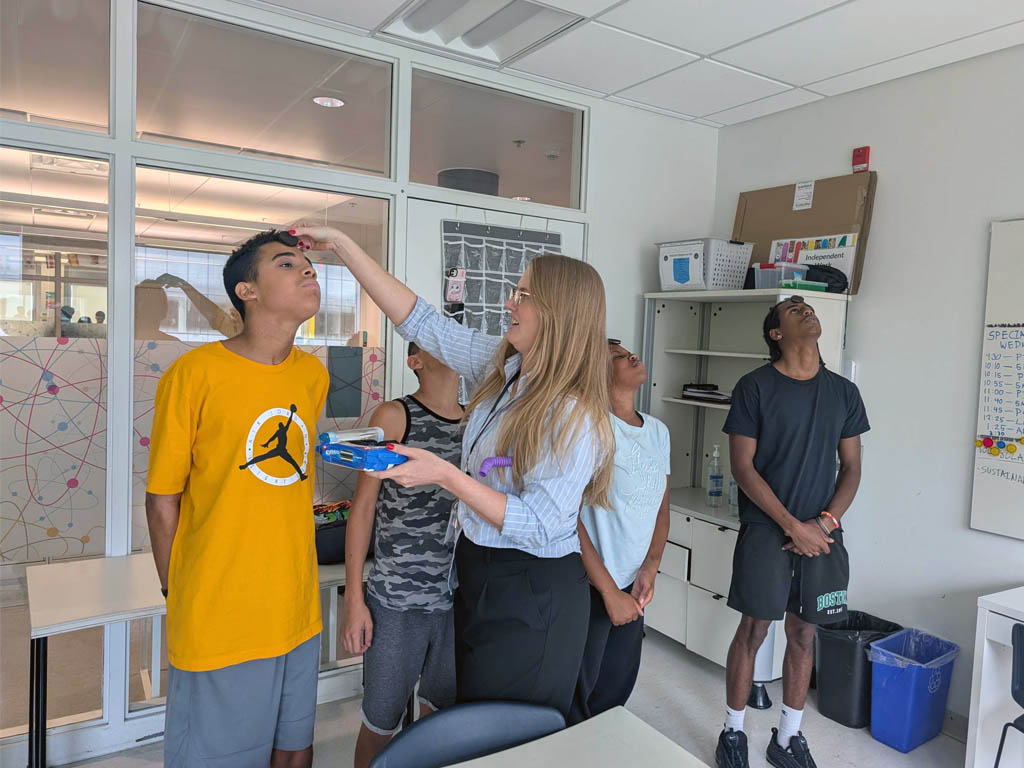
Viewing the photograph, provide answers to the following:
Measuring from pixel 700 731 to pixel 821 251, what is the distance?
2.34 m

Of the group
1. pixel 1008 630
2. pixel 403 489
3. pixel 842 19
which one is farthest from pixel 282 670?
pixel 842 19

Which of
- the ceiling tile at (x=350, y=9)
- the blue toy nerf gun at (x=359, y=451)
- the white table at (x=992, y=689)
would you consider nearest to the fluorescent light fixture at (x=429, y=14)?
the ceiling tile at (x=350, y=9)

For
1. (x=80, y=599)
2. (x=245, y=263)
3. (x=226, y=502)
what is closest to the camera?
(x=226, y=502)

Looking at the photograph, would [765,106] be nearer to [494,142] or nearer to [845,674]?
[494,142]

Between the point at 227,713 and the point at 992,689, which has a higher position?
the point at 227,713

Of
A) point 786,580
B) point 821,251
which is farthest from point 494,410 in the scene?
point 821,251

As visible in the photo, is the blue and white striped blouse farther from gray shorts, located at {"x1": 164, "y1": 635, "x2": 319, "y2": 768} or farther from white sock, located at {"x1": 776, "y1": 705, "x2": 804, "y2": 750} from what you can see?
white sock, located at {"x1": 776, "y1": 705, "x2": 804, "y2": 750}

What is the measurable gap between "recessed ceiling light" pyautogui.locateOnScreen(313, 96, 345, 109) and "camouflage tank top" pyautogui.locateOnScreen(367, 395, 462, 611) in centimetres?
176

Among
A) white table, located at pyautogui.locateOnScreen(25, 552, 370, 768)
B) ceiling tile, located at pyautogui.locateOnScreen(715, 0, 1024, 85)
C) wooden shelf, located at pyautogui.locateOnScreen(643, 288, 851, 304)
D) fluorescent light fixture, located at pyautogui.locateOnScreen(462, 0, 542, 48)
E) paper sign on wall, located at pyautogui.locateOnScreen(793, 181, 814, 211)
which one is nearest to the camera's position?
white table, located at pyautogui.locateOnScreen(25, 552, 370, 768)

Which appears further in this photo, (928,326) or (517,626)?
(928,326)

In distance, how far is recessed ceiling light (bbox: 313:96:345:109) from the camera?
312 cm

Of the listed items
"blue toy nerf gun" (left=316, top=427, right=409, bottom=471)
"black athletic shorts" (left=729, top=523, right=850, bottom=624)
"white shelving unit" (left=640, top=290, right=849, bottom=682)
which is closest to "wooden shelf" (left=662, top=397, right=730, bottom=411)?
"white shelving unit" (left=640, top=290, right=849, bottom=682)

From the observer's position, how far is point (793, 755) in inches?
107

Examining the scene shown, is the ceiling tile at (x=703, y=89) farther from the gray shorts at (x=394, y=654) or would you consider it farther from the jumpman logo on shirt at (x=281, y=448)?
the gray shorts at (x=394, y=654)
